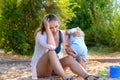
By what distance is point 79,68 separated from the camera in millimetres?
5129

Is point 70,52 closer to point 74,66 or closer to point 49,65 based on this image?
point 74,66

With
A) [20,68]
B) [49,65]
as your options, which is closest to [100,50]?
[20,68]

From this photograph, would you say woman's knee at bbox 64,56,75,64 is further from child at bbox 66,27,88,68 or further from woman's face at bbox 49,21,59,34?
woman's face at bbox 49,21,59,34

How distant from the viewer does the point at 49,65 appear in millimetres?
5344

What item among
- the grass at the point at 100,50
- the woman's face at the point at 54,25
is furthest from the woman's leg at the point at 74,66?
the grass at the point at 100,50

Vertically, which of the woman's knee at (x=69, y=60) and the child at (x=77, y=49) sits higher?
the child at (x=77, y=49)

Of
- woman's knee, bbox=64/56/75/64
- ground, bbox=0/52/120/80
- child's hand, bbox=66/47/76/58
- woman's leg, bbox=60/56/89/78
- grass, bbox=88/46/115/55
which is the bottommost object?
grass, bbox=88/46/115/55

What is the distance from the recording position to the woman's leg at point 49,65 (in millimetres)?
5051

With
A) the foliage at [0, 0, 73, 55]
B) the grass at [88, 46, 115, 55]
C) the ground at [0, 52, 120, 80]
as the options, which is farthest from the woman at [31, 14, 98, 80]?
the grass at [88, 46, 115, 55]

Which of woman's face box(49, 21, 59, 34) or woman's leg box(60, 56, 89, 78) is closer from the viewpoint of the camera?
woman's leg box(60, 56, 89, 78)

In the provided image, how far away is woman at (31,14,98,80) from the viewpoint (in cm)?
507

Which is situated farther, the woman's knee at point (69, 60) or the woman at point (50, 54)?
the woman's knee at point (69, 60)

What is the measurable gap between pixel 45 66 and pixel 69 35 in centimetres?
68

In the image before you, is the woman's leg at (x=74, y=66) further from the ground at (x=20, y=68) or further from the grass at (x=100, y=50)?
the grass at (x=100, y=50)
